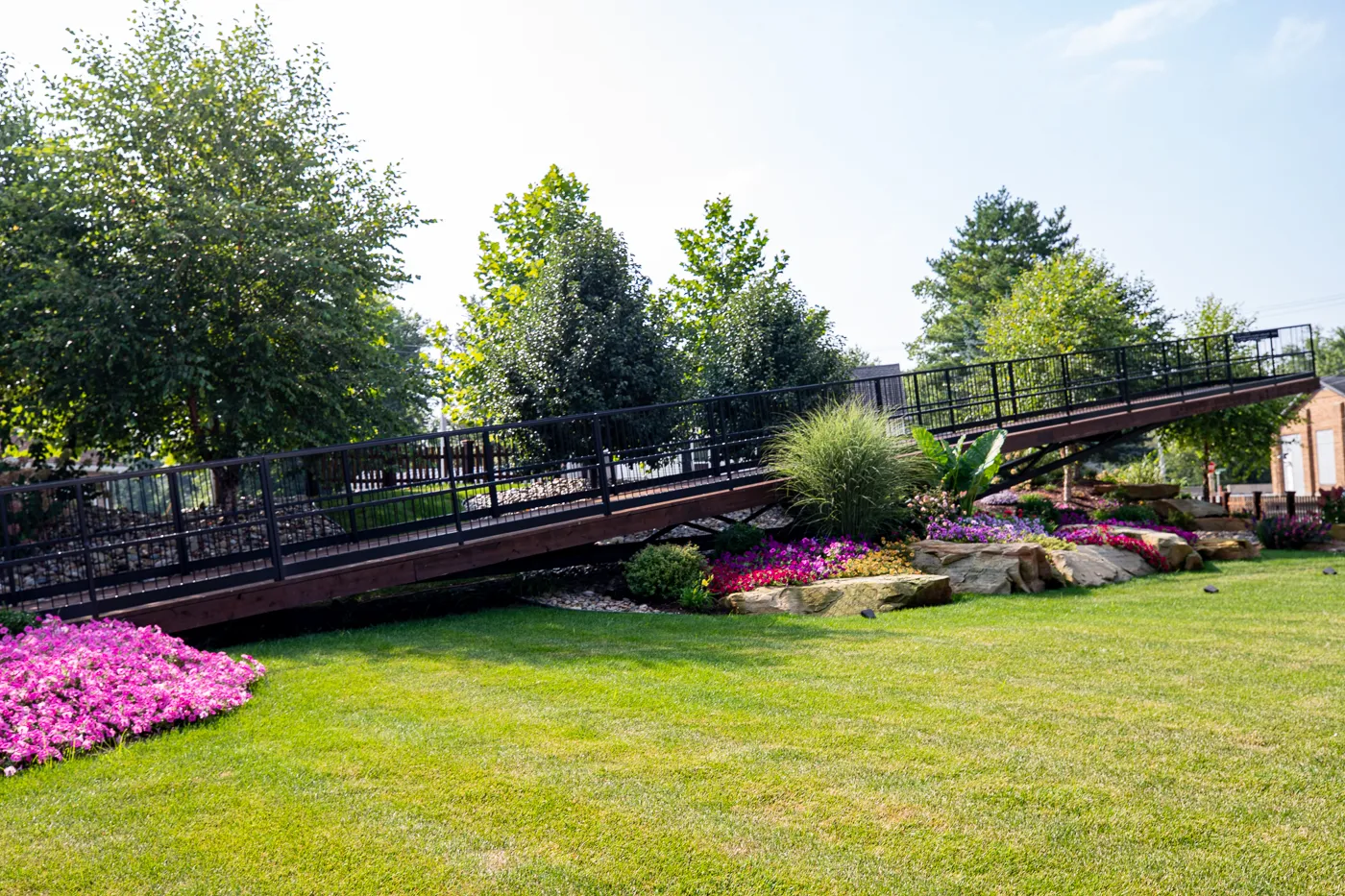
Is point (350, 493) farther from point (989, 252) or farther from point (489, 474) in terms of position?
point (989, 252)

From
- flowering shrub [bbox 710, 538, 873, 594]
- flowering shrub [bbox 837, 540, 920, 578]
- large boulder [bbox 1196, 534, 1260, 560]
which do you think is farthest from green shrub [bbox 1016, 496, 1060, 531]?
flowering shrub [bbox 710, 538, 873, 594]

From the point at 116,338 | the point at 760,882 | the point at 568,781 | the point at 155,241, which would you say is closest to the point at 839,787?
the point at 760,882

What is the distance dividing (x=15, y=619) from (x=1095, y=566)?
11.2 meters

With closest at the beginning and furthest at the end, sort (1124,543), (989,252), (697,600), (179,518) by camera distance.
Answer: (179,518)
(697,600)
(1124,543)
(989,252)

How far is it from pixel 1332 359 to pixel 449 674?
96.2 metres

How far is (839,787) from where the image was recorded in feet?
14.3

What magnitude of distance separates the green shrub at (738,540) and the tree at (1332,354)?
79823 mm

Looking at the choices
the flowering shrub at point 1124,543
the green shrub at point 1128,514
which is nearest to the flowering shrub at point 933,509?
the flowering shrub at point 1124,543

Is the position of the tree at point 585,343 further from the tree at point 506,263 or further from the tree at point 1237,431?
the tree at point 1237,431

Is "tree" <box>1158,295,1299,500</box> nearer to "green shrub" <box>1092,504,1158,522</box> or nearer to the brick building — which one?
"green shrub" <box>1092,504,1158,522</box>

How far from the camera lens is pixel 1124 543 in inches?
515

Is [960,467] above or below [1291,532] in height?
above

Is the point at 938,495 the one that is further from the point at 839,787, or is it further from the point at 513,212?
the point at 513,212

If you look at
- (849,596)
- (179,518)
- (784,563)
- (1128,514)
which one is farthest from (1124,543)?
(179,518)
